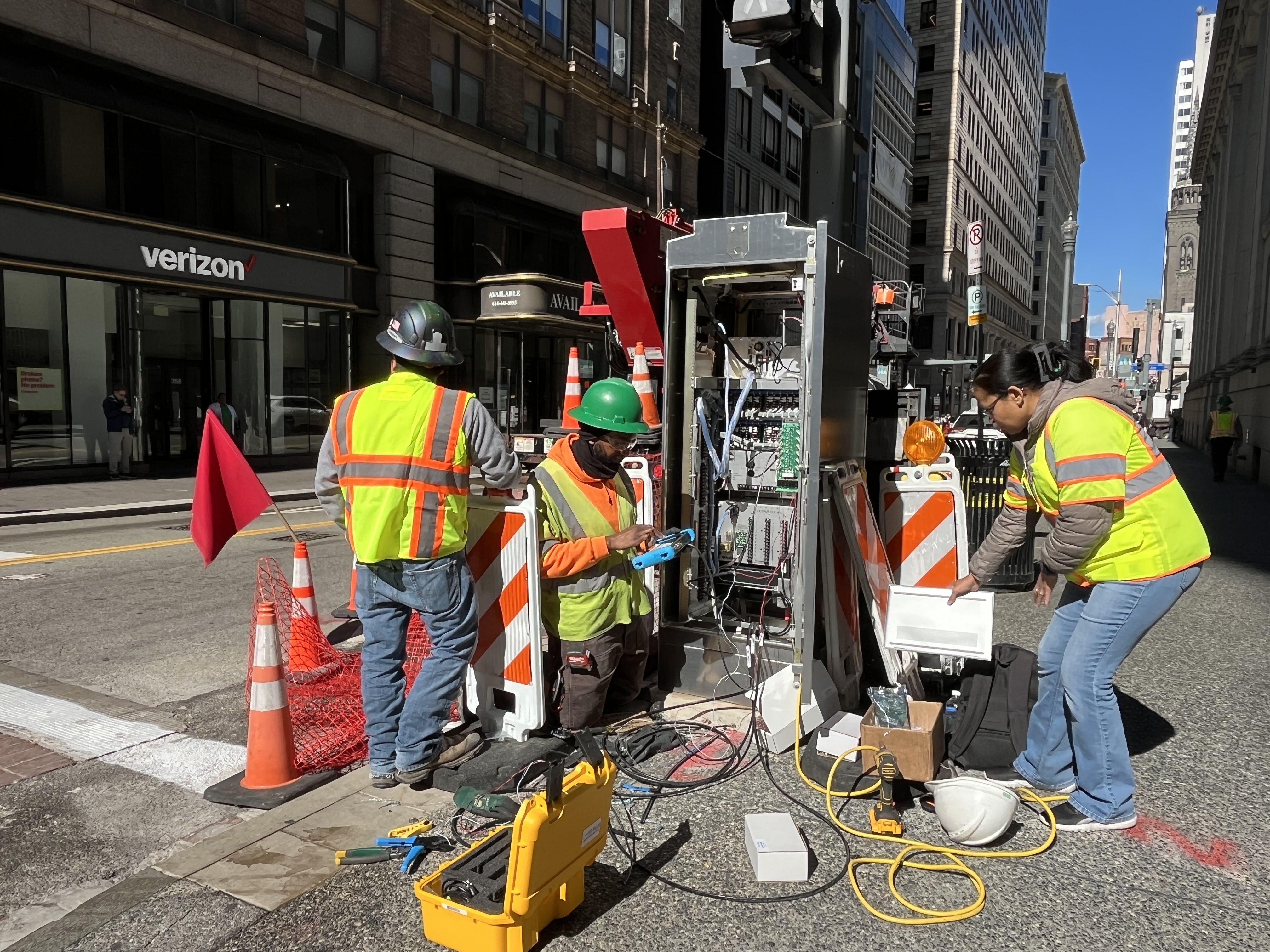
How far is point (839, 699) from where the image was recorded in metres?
4.66

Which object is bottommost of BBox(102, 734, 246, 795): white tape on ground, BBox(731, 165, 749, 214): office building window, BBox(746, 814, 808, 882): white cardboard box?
BBox(102, 734, 246, 795): white tape on ground

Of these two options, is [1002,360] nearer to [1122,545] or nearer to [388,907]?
[1122,545]

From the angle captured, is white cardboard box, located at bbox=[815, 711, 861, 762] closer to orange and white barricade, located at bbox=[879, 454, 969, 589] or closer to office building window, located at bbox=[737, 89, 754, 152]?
orange and white barricade, located at bbox=[879, 454, 969, 589]

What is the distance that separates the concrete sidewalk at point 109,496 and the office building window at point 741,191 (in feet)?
88.1

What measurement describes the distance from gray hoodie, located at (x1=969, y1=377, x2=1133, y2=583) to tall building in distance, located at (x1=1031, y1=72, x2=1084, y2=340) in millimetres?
117193

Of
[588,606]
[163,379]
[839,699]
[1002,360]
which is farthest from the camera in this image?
[163,379]

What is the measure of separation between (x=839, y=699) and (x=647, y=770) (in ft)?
4.08

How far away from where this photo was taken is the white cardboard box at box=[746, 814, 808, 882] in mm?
3061

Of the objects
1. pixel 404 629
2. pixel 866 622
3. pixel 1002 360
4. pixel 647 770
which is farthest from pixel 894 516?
pixel 404 629

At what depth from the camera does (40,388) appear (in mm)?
15914

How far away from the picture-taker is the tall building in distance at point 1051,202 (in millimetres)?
119312

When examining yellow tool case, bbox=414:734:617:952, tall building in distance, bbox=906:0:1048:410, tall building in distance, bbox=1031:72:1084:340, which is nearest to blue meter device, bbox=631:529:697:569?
yellow tool case, bbox=414:734:617:952

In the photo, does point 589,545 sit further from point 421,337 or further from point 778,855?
point 778,855

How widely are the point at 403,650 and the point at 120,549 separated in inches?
304
